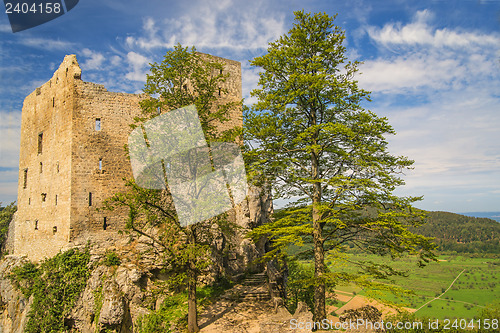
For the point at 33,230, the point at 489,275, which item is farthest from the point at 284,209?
the point at 489,275

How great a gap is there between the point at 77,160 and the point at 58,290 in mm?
6994

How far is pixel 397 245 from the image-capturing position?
31.8 ft

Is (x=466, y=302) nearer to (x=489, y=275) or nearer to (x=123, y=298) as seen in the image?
(x=489, y=275)

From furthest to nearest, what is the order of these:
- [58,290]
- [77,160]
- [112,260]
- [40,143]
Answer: [40,143] → [77,160] → [112,260] → [58,290]

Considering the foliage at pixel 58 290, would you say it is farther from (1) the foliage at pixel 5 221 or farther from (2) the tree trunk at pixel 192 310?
(1) the foliage at pixel 5 221

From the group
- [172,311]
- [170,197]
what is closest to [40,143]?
[170,197]

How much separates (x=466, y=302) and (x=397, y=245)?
64.0 meters

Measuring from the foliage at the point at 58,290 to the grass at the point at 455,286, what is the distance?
43467 millimetres

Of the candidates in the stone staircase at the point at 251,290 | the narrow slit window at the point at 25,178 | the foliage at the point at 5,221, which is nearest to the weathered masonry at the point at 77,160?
the narrow slit window at the point at 25,178

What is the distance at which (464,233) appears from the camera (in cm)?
9381

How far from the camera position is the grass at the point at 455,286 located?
5325 centimetres

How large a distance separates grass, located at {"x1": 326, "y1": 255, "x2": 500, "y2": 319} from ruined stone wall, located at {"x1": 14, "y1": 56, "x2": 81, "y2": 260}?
145 ft

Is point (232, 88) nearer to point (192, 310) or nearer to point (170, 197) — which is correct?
point (170, 197)

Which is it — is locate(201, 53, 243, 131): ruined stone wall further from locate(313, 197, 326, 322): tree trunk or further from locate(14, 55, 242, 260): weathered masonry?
locate(313, 197, 326, 322): tree trunk
